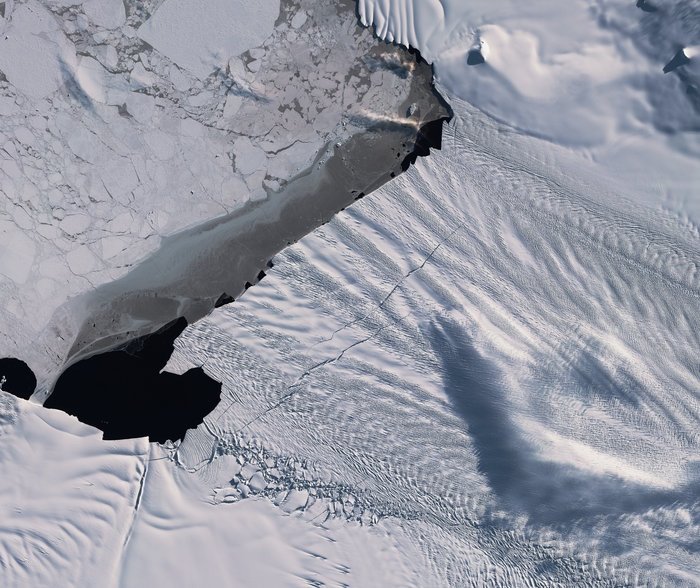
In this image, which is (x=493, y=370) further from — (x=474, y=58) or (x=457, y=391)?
(x=474, y=58)

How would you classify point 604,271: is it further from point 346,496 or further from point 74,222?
point 74,222

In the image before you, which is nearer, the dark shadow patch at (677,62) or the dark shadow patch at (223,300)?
the dark shadow patch at (677,62)

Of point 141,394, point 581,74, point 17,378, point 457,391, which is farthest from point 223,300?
point 581,74

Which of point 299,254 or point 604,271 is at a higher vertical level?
point 604,271

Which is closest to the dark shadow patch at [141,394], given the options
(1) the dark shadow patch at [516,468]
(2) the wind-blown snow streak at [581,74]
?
(1) the dark shadow patch at [516,468]

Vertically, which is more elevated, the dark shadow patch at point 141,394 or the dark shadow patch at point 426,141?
the dark shadow patch at point 426,141

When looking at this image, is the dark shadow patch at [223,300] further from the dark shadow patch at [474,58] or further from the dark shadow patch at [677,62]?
the dark shadow patch at [677,62]

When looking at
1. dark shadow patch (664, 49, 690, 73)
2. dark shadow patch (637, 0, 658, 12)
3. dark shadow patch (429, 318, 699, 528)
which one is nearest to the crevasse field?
dark shadow patch (429, 318, 699, 528)

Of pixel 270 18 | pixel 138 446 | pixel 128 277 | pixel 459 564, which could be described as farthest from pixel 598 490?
pixel 270 18
